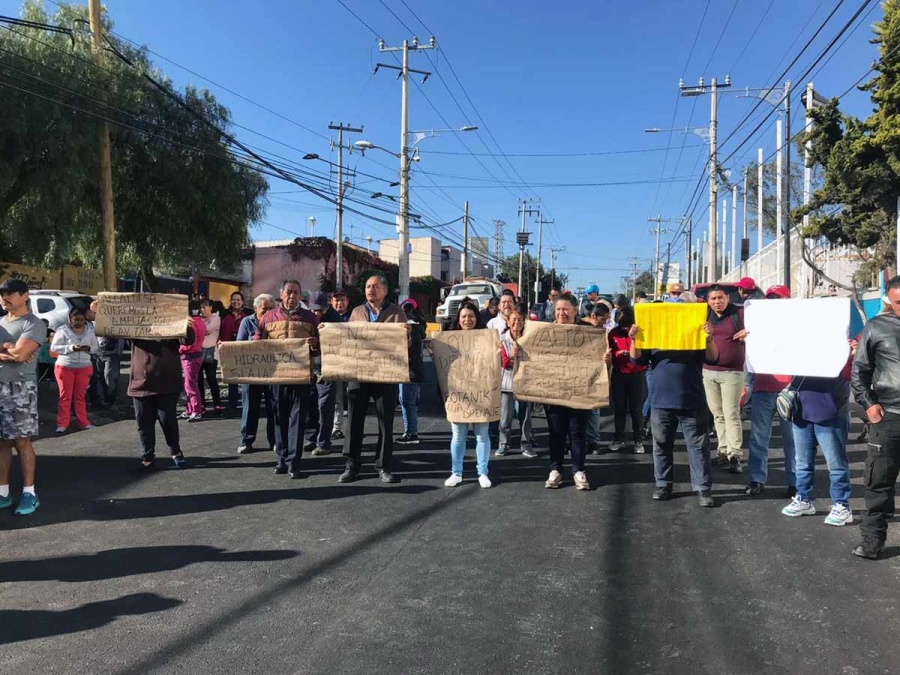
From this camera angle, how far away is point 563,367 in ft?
19.9

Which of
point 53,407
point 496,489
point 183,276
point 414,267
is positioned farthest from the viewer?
point 414,267

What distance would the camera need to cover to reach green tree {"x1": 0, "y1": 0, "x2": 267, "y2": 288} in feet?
48.4

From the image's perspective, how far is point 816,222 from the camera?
19734mm

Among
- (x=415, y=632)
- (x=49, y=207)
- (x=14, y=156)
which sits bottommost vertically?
(x=415, y=632)

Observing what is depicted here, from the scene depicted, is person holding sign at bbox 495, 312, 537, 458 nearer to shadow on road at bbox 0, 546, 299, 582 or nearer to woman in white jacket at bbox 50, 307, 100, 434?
shadow on road at bbox 0, 546, 299, 582

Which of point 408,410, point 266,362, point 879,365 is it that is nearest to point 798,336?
point 879,365

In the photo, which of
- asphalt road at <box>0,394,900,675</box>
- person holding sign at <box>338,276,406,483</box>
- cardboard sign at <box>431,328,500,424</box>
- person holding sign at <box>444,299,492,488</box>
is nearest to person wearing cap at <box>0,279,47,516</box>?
asphalt road at <box>0,394,900,675</box>

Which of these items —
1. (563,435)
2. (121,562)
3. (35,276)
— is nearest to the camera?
(121,562)

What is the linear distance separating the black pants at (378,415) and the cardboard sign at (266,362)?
61 centimetres

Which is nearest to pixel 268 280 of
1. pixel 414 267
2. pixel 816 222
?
pixel 414 267

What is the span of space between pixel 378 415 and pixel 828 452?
12.9 ft

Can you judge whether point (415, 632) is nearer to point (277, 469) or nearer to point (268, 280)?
point (277, 469)

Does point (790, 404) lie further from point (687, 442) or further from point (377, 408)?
point (377, 408)

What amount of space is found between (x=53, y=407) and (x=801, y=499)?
417 inches
